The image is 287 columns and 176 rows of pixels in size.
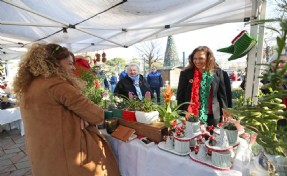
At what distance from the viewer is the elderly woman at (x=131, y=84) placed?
2636 millimetres

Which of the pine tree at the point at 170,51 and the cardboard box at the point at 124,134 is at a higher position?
the pine tree at the point at 170,51

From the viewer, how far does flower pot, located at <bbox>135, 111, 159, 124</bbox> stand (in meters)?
1.27

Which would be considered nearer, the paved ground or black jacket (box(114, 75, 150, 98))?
the paved ground

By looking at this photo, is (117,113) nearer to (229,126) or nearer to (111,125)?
(111,125)

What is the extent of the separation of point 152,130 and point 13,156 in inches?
111

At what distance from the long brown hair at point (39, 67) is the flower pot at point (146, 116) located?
471 millimetres

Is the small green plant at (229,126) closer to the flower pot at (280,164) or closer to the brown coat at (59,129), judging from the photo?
the flower pot at (280,164)

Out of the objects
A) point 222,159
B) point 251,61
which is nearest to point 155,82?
point 251,61

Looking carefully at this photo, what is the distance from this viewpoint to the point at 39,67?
1.07 m

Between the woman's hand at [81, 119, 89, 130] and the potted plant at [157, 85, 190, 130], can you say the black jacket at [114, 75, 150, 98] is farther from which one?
the woman's hand at [81, 119, 89, 130]

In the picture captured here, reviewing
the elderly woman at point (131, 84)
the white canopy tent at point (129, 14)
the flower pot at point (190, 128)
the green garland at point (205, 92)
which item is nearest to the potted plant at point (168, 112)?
the flower pot at point (190, 128)

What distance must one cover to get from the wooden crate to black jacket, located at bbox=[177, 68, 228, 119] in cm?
73

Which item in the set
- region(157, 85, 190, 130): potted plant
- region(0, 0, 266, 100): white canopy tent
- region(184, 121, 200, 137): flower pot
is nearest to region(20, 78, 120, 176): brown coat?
region(157, 85, 190, 130): potted plant

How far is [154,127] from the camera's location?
1.23 metres
